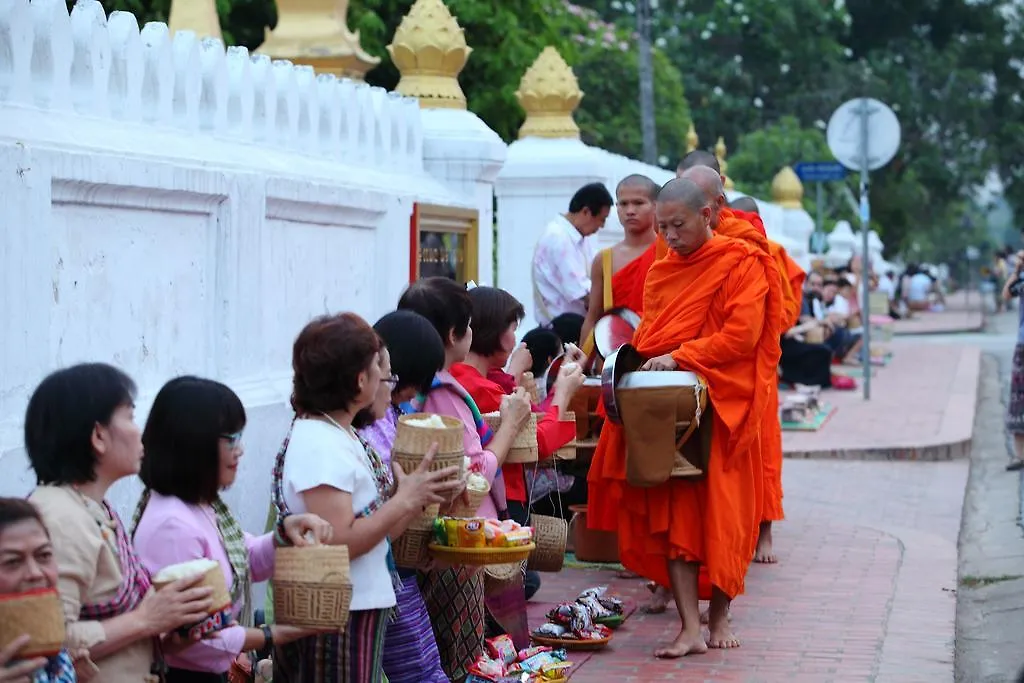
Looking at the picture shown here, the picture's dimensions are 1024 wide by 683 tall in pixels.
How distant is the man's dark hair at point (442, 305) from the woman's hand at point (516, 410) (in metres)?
0.26

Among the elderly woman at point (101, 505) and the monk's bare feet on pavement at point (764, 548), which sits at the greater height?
the elderly woman at point (101, 505)

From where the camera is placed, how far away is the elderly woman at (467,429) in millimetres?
5098

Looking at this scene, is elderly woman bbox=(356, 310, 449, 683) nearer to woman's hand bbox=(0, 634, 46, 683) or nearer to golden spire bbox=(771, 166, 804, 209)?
woman's hand bbox=(0, 634, 46, 683)

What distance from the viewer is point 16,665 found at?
2.96 meters

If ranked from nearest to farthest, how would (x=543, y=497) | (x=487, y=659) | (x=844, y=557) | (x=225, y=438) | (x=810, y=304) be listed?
(x=225, y=438) < (x=487, y=659) < (x=543, y=497) < (x=844, y=557) < (x=810, y=304)

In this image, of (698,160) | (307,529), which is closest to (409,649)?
(307,529)

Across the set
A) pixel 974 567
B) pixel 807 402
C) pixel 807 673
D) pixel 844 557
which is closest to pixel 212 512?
pixel 807 673

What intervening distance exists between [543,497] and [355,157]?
1.71 metres

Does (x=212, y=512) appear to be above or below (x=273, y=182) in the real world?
below

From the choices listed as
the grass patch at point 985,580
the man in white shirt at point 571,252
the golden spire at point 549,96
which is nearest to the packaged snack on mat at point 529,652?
the man in white shirt at point 571,252

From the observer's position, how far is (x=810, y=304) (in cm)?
1942

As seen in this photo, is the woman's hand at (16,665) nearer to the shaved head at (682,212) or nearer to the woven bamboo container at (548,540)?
the woven bamboo container at (548,540)

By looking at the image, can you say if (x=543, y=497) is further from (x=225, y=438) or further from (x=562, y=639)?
(x=225, y=438)

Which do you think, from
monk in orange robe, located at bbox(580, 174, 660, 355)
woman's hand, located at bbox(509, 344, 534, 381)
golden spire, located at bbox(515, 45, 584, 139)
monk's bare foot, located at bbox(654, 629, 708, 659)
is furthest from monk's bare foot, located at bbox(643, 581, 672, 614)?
golden spire, located at bbox(515, 45, 584, 139)
